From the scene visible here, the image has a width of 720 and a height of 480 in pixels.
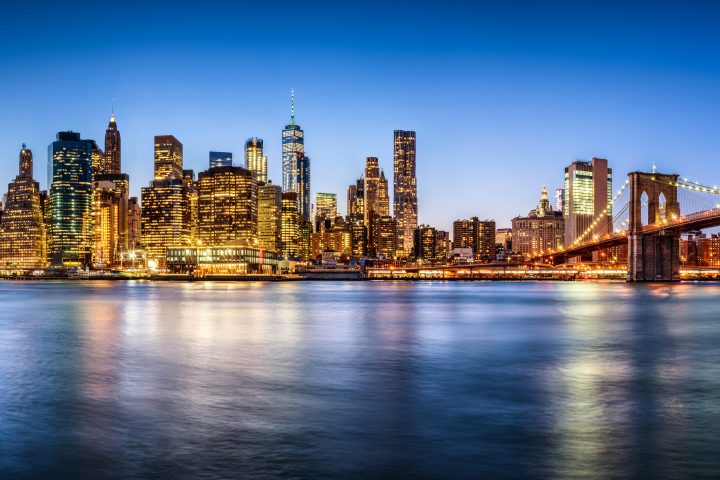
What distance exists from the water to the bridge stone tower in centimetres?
7272

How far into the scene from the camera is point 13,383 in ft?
66.6

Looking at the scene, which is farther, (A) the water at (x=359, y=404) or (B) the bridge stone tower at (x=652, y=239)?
(B) the bridge stone tower at (x=652, y=239)

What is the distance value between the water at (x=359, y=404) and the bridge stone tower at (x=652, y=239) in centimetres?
7272

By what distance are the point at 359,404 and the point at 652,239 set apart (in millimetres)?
98836

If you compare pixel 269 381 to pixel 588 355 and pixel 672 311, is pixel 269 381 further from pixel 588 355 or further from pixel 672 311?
pixel 672 311

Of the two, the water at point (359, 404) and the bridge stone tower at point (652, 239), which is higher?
the bridge stone tower at point (652, 239)

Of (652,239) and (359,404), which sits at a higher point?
(652,239)

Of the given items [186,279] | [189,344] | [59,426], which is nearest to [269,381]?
[59,426]

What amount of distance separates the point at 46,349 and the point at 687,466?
25192 mm

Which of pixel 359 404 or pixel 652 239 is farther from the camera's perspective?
pixel 652 239

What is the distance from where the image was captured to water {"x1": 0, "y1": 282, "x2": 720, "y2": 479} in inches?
468

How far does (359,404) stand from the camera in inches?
674

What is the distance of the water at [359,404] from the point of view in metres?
11.9

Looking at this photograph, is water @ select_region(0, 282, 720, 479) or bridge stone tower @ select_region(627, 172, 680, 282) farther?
bridge stone tower @ select_region(627, 172, 680, 282)
